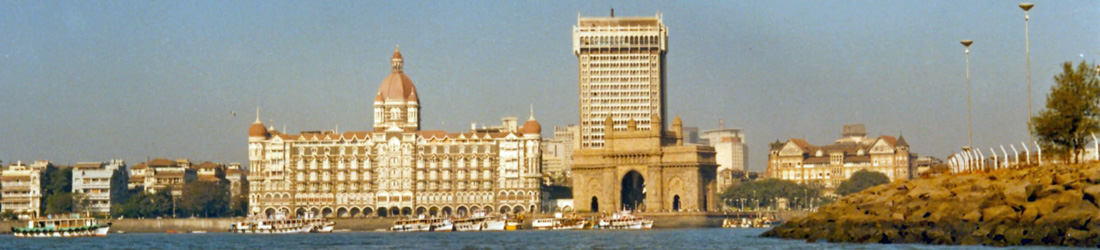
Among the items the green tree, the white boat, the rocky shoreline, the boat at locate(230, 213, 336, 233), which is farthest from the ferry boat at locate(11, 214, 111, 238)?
the green tree

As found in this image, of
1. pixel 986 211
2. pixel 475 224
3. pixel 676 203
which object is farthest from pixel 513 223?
pixel 986 211

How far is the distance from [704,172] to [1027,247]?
126m

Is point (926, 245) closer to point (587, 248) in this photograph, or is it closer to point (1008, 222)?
point (1008, 222)

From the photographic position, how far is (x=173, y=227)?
196000mm

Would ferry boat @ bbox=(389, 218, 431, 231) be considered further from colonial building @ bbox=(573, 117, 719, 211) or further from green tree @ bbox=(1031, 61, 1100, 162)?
green tree @ bbox=(1031, 61, 1100, 162)

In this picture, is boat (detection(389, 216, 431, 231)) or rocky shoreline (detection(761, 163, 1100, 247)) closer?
rocky shoreline (detection(761, 163, 1100, 247))

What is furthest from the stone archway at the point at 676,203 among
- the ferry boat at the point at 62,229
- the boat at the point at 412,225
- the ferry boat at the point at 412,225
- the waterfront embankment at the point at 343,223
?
the ferry boat at the point at 62,229

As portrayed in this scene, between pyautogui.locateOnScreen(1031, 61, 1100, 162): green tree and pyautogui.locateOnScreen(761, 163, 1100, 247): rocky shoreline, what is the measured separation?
382cm

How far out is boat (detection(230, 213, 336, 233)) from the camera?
172 meters

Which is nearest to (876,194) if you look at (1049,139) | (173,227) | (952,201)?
(1049,139)

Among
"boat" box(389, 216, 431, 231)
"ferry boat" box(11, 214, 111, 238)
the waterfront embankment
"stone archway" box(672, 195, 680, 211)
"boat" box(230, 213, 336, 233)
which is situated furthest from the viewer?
"stone archway" box(672, 195, 680, 211)

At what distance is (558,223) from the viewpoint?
18125cm

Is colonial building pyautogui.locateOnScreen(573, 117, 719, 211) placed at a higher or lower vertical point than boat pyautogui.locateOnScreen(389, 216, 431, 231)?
higher

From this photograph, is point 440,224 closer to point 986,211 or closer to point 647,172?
point 647,172
